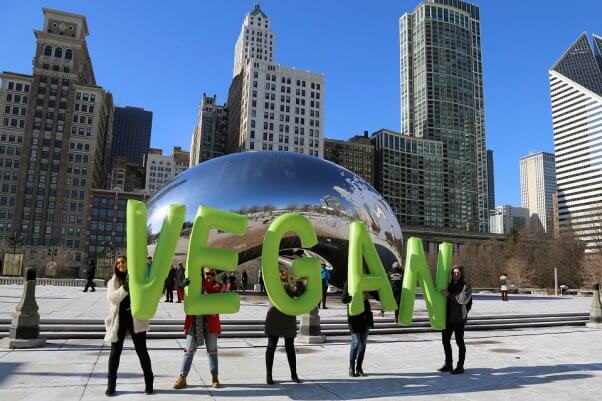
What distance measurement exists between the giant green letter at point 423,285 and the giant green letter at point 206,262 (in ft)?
12.1

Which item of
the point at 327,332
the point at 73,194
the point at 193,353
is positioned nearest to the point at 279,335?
the point at 193,353

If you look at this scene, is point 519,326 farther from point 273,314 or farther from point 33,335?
point 33,335

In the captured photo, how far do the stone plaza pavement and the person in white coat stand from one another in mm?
431

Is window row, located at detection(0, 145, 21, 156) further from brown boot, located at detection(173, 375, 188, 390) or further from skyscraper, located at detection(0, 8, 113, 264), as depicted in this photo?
brown boot, located at detection(173, 375, 188, 390)

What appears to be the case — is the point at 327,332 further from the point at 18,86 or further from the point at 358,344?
the point at 18,86

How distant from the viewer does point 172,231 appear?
799 centimetres

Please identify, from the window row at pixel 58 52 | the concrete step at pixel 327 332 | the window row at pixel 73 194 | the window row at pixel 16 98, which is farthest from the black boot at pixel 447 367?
the window row at pixel 58 52

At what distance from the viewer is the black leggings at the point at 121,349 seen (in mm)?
6807

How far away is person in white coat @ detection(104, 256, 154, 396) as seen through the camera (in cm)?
690

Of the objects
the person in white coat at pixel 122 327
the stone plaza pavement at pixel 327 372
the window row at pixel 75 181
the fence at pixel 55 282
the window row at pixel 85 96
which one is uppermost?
the window row at pixel 85 96

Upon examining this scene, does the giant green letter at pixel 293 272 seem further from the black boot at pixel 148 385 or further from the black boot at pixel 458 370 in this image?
the black boot at pixel 458 370

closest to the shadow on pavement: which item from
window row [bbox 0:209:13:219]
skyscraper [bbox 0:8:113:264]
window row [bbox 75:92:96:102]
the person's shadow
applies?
the person's shadow

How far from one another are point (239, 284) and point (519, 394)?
79.9 feet

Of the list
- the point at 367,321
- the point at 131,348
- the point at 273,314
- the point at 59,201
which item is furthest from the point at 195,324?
the point at 59,201
